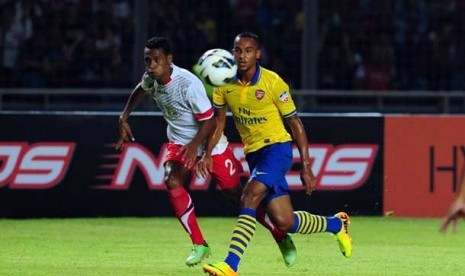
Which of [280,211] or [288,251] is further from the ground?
[280,211]

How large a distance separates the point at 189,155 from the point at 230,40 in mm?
9787

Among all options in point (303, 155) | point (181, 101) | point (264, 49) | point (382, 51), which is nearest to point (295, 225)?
point (303, 155)

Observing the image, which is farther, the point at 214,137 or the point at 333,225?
the point at 333,225

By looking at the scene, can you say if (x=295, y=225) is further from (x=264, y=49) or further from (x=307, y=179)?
(x=264, y=49)

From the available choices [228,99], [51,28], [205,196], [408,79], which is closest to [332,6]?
[408,79]

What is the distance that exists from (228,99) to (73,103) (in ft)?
29.4

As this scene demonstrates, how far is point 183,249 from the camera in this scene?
41.7 feet

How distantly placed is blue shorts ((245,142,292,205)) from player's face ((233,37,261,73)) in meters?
0.73

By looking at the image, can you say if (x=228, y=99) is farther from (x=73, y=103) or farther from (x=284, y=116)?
(x=73, y=103)

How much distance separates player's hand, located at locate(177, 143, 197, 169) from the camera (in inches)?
420

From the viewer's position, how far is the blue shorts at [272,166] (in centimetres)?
1017

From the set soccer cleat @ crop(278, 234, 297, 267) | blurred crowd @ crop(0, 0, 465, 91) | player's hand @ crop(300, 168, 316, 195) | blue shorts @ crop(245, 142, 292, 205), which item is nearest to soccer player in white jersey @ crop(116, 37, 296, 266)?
soccer cleat @ crop(278, 234, 297, 267)

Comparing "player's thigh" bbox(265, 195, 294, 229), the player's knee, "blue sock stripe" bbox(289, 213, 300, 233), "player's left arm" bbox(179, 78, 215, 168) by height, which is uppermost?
"player's left arm" bbox(179, 78, 215, 168)

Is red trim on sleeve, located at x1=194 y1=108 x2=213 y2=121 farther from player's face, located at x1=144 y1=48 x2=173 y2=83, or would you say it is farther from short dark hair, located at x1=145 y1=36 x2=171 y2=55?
short dark hair, located at x1=145 y1=36 x2=171 y2=55
